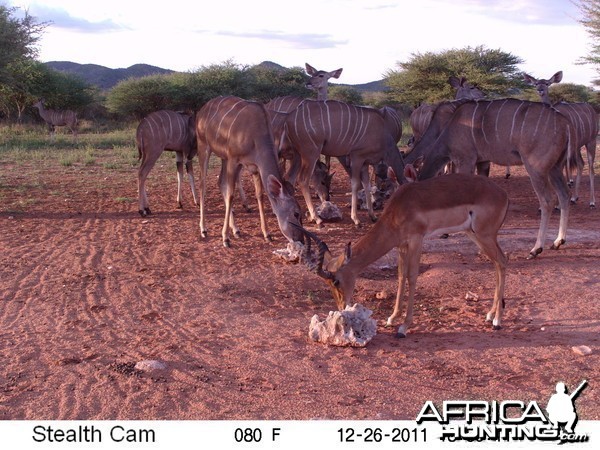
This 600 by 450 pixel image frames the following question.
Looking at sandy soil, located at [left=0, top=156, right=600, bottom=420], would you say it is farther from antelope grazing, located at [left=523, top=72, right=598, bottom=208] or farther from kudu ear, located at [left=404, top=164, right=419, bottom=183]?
antelope grazing, located at [left=523, top=72, right=598, bottom=208]

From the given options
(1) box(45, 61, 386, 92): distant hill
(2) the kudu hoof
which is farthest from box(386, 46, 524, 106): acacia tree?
(1) box(45, 61, 386, 92): distant hill

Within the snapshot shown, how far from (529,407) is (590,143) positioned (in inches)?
432

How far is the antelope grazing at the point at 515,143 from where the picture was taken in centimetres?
928

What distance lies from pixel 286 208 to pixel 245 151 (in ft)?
4.23

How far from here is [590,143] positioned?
14.3m

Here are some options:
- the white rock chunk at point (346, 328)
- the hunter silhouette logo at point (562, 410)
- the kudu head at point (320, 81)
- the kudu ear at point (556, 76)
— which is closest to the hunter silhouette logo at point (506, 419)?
the hunter silhouette logo at point (562, 410)

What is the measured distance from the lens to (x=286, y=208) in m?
8.87

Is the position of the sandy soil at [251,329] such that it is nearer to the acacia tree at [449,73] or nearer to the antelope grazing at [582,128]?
the antelope grazing at [582,128]

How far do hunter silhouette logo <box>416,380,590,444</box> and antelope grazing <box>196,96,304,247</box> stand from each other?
4364 mm

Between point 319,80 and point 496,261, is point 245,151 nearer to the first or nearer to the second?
point 496,261

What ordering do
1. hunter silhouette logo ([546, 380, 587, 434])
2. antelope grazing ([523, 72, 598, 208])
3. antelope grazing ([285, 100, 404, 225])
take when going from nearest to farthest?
hunter silhouette logo ([546, 380, 587, 434]), antelope grazing ([285, 100, 404, 225]), antelope grazing ([523, 72, 598, 208])

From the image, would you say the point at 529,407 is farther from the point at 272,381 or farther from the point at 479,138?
the point at 479,138

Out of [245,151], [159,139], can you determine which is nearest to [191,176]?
[159,139]

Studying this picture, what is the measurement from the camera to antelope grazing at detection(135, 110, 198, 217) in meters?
12.0
